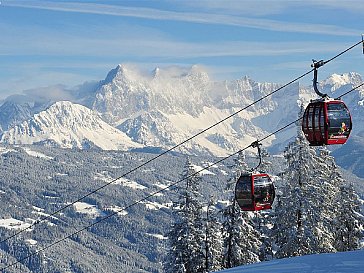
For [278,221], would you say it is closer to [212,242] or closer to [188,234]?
[212,242]

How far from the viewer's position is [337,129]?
17938 millimetres

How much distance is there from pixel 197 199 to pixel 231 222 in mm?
2470

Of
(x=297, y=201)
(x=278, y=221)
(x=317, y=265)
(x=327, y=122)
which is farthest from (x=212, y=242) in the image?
(x=317, y=265)

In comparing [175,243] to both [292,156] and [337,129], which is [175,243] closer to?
[292,156]

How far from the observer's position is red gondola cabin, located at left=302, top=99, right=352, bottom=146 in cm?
1759

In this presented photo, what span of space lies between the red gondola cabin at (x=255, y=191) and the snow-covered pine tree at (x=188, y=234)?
13477 mm

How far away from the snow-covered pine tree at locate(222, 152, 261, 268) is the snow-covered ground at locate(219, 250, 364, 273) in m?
21.9

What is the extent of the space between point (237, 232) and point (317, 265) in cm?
2395

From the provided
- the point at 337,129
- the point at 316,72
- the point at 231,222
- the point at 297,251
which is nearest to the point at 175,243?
the point at 231,222

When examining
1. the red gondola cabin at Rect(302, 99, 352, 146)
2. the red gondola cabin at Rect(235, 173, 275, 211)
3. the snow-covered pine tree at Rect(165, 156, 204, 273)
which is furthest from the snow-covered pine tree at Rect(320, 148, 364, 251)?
the red gondola cabin at Rect(302, 99, 352, 146)

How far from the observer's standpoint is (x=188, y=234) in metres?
37.2

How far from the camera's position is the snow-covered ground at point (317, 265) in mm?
11539

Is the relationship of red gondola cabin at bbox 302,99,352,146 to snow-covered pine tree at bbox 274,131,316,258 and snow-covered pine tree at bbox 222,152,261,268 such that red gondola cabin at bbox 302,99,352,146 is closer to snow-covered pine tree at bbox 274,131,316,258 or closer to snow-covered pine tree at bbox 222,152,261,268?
snow-covered pine tree at bbox 274,131,316,258

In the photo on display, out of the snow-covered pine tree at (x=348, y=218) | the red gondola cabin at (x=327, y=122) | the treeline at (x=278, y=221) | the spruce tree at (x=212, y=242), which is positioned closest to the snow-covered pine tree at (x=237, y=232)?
the treeline at (x=278, y=221)
